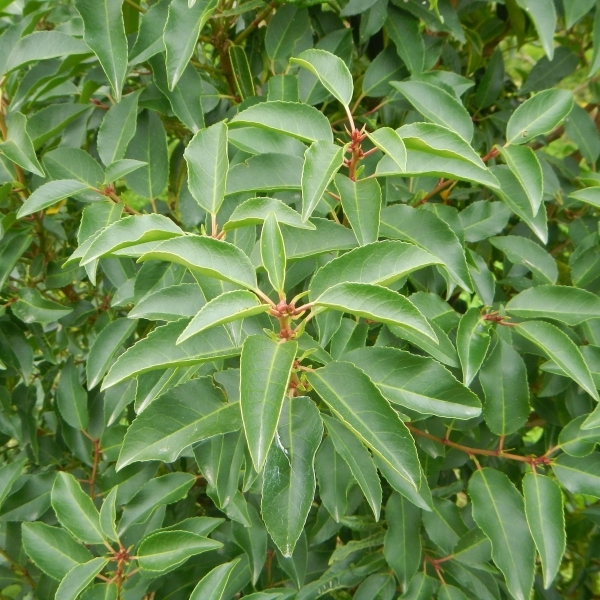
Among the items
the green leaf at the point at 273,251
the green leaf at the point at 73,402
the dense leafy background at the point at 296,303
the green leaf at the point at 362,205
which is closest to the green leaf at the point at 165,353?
the dense leafy background at the point at 296,303

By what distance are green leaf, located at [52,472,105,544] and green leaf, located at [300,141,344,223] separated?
0.68 m

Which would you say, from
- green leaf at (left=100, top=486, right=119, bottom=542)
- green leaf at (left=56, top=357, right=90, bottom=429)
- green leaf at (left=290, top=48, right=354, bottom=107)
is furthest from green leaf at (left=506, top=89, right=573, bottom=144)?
green leaf at (left=56, top=357, right=90, bottom=429)

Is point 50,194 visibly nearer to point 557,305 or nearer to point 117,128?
point 117,128

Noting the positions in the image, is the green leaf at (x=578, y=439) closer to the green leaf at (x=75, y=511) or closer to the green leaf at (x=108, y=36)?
the green leaf at (x=75, y=511)

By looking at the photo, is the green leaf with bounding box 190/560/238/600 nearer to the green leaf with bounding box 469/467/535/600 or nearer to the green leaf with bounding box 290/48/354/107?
the green leaf with bounding box 469/467/535/600

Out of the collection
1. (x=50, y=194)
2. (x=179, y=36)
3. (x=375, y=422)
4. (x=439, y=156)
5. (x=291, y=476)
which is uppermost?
(x=179, y=36)

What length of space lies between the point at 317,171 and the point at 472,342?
1.29ft

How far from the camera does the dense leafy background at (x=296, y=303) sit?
806 mm

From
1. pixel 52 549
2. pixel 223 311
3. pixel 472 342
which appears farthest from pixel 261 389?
pixel 52 549

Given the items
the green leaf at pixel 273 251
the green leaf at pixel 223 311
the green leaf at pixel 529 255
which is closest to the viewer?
the green leaf at pixel 223 311

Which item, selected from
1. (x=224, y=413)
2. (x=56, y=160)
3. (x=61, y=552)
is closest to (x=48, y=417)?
(x=61, y=552)

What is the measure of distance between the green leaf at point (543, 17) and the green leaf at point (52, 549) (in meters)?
1.18

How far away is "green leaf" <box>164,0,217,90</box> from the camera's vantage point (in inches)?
40.9

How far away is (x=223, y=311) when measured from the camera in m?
0.70
